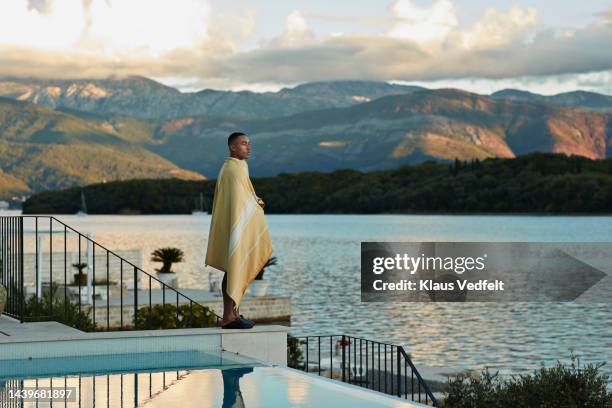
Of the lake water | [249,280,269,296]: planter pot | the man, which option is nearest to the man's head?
the man

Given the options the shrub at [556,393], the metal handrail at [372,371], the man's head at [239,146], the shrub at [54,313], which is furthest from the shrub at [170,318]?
the shrub at [556,393]

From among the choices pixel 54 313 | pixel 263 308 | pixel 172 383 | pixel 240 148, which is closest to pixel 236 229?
pixel 240 148

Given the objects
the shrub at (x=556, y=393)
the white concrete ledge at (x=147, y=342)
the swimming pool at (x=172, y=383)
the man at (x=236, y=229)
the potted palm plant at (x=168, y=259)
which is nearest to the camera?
the swimming pool at (x=172, y=383)

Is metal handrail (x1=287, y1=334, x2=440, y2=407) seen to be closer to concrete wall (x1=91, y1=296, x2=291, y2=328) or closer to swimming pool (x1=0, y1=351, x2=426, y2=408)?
swimming pool (x1=0, y1=351, x2=426, y2=408)

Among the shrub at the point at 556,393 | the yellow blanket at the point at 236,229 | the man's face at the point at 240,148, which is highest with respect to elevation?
the man's face at the point at 240,148

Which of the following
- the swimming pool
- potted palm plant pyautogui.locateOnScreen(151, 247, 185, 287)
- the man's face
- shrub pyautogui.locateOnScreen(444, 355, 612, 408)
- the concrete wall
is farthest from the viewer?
potted palm plant pyautogui.locateOnScreen(151, 247, 185, 287)

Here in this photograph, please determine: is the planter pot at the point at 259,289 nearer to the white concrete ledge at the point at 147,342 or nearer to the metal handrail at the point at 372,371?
the metal handrail at the point at 372,371

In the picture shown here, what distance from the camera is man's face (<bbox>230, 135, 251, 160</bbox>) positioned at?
1104 centimetres

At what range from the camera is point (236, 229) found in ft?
35.7

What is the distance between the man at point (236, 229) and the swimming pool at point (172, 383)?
32.8 inches

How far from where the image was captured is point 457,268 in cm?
10250

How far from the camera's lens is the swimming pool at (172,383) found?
8461 mm

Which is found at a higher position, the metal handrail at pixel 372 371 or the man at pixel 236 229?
the man at pixel 236 229

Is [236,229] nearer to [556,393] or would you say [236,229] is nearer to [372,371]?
[556,393]
